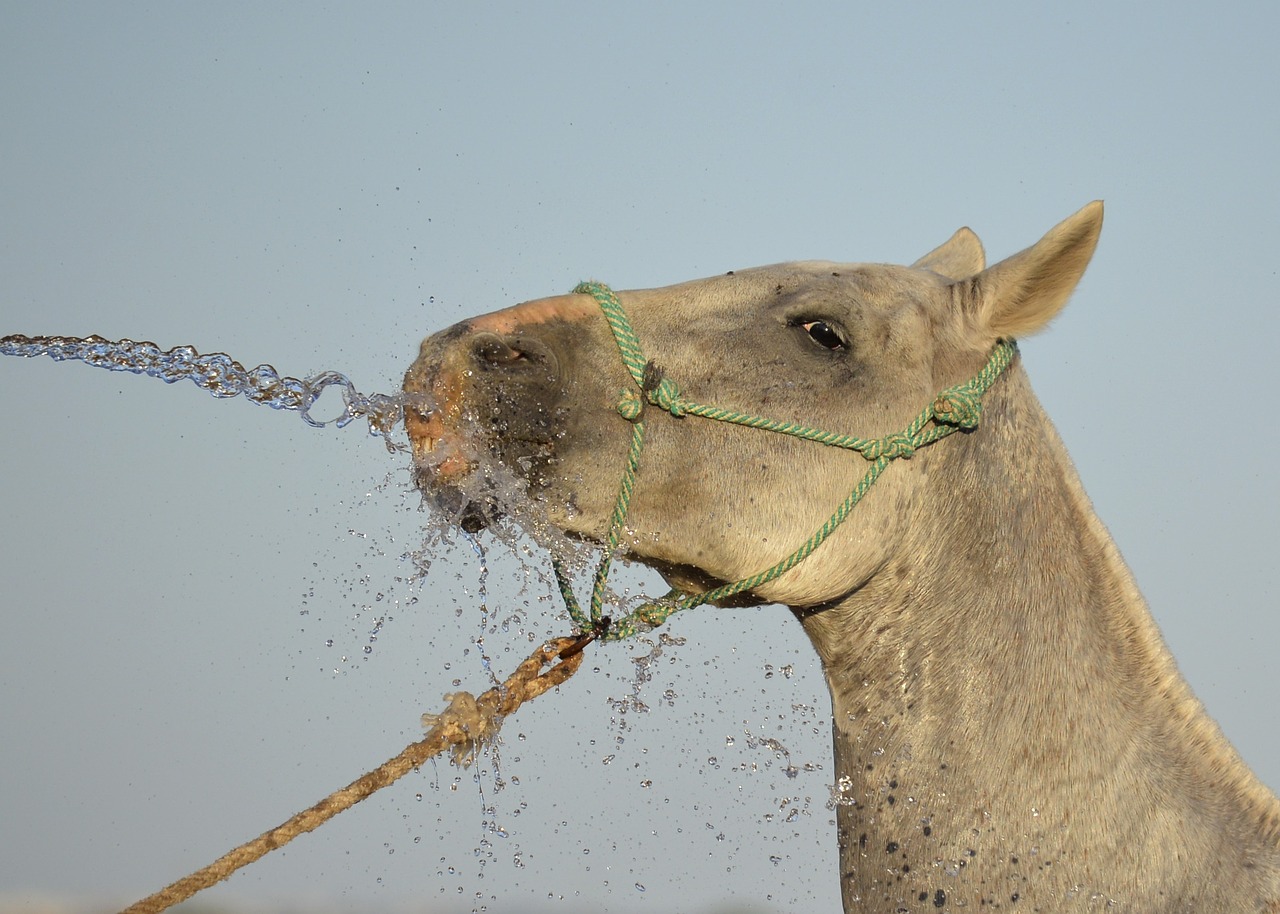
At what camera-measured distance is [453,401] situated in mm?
3504

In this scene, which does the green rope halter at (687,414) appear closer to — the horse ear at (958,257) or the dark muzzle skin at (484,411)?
the dark muzzle skin at (484,411)

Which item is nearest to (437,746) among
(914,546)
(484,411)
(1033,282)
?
(484,411)

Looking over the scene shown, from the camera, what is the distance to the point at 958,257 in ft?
17.4

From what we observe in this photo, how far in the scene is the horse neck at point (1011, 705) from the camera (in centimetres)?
357

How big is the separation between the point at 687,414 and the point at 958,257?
1.96m

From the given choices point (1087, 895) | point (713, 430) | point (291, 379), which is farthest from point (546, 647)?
point (1087, 895)

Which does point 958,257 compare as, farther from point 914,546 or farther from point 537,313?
point 537,313

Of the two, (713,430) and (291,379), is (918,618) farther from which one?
(291,379)

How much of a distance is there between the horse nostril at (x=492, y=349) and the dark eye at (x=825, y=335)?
96cm

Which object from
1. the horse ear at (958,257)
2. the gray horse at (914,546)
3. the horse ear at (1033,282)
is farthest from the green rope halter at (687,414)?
the horse ear at (958,257)

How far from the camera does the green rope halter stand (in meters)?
3.78

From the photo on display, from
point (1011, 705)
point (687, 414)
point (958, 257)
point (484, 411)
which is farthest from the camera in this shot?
point (958, 257)

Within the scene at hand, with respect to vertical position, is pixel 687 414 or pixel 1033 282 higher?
pixel 1033 282

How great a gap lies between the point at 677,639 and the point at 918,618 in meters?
0.74
